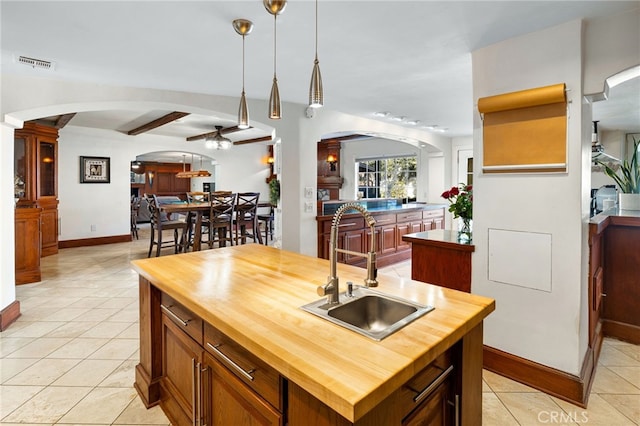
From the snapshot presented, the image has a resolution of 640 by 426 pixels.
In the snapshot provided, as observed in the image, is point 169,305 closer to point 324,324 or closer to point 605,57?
point 324,324

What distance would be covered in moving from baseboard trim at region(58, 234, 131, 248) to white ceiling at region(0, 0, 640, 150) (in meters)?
4.89

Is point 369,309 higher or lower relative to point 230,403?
higher

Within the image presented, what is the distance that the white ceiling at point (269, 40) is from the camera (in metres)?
1.95

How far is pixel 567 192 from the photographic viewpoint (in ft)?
6.84

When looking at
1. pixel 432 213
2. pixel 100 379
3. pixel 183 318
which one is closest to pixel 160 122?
pixel 100 379

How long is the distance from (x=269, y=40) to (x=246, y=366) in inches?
83.4

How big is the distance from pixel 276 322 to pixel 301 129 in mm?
3486

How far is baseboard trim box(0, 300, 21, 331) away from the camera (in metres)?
3.03

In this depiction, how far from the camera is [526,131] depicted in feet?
7.22

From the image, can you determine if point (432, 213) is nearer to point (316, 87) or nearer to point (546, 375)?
point (546, 375)

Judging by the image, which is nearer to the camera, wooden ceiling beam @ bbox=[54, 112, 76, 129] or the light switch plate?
the light switch plate

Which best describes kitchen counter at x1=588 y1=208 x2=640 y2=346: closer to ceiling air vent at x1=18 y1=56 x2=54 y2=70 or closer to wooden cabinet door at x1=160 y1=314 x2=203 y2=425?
wooden cabinet door at x1=160 y1=314 x2=203 y2=425

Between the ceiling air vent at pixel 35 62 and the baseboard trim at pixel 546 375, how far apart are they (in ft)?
13.4

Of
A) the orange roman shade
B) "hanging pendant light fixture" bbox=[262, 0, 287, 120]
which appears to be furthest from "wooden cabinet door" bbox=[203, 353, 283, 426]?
the orange roman shade
